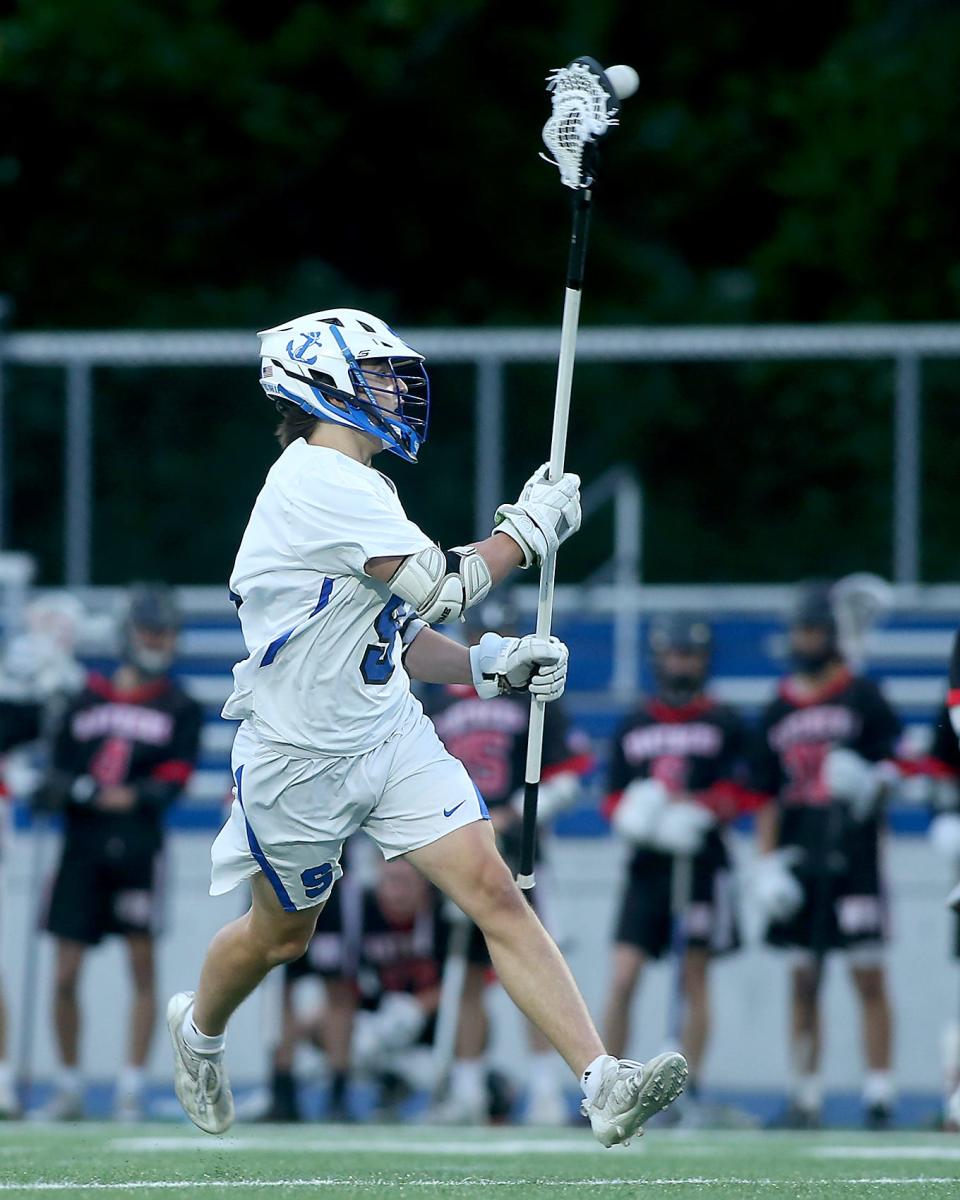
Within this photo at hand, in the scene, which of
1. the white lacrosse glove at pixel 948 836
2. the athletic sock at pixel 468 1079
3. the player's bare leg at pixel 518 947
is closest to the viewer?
the player's bare leg at pixel 518 947

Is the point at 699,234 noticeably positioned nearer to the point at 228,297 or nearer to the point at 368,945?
the point at 228,297

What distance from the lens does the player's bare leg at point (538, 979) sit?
239 inches

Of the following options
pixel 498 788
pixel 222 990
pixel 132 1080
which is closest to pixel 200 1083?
pixel 222 990

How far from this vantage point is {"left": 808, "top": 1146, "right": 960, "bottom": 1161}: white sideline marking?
25.1ft

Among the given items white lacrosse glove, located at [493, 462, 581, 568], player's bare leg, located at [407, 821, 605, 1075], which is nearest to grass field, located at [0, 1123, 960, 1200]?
player's bare leg, located at [407, 821, 605, 1075]

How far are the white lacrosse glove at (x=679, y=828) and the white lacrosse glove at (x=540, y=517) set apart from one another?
4.11 m

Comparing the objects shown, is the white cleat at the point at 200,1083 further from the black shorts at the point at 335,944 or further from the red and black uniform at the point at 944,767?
the red and black uniform at the point at 944,767

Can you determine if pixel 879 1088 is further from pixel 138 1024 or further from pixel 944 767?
pixel 138 1024

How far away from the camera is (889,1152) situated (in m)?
7.94

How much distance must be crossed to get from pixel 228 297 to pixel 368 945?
7380mm

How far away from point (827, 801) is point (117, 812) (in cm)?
297

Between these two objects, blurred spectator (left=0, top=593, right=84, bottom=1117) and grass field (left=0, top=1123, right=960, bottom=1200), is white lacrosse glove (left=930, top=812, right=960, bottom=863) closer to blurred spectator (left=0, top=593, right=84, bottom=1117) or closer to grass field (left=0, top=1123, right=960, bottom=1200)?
grass field (left=0, top=1123, right=960, bottom=1200)

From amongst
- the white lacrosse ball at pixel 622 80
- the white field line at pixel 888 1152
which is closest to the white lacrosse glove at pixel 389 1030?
the white field line at pixel 888 1152

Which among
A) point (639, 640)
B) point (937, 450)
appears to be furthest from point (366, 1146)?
point (937, 450)
